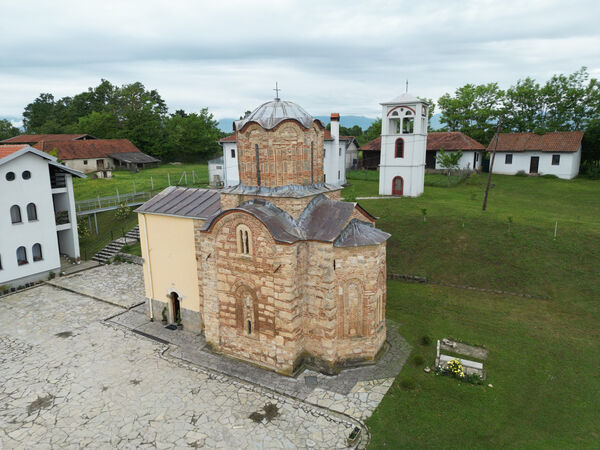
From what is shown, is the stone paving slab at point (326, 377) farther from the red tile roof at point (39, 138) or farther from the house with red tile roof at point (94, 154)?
the red tile roof at point (39, 138)

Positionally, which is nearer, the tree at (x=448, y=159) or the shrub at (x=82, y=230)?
the shrub at (x=82, y=230)

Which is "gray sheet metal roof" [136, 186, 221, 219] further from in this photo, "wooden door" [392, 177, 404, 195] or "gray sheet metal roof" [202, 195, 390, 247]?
"wooden door" [392, 177, 404, 195]

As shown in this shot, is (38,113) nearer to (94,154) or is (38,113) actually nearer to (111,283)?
(94,154)

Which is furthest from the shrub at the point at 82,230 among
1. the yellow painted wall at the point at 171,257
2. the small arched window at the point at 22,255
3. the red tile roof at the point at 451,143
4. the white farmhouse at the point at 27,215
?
the red tile roof at the point at 451,143

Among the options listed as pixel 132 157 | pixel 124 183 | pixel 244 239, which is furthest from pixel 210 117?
pixel 244 239

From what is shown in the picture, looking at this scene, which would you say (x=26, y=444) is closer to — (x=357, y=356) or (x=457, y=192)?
(x=357, y=356)
